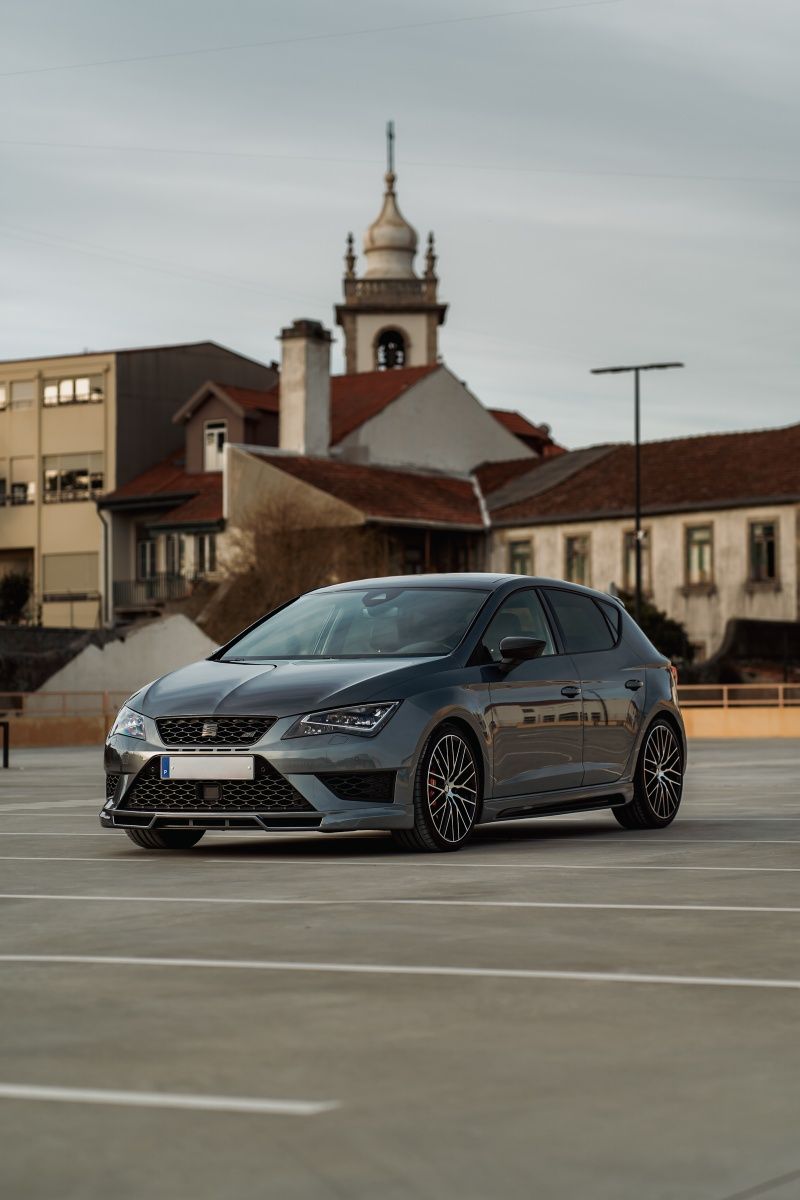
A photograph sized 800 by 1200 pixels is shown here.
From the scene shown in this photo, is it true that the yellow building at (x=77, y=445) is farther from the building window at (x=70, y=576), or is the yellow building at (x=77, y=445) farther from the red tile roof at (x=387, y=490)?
the red tile roof at (x=387, y=490)

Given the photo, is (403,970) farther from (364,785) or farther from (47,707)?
(47,707)

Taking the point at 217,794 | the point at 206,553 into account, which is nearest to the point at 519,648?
the point at 217,794

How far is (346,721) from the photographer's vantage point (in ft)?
38.5

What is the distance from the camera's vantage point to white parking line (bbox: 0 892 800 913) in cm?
888

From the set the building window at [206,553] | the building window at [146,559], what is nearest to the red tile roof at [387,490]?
the building window at [206,553]

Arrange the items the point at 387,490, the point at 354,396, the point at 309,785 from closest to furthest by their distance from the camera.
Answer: the point at 309,785 → the point at 387,490 → the point at 354,396

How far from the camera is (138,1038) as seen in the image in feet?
18.9

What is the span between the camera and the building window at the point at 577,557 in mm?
70375

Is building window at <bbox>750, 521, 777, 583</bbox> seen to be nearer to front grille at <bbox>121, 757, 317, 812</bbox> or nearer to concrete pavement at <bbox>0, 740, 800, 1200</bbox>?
front grille at <bbox>121, 757, 317, 812</bbox>

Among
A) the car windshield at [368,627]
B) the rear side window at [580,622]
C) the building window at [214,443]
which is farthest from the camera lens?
the building window at [214,443]

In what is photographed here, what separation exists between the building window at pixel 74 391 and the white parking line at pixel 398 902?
7180 cm

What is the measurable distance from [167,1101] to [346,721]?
22.5 ft

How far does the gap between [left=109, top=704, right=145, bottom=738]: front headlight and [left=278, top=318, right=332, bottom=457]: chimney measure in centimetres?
5961

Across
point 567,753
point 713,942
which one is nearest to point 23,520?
point 567,753
